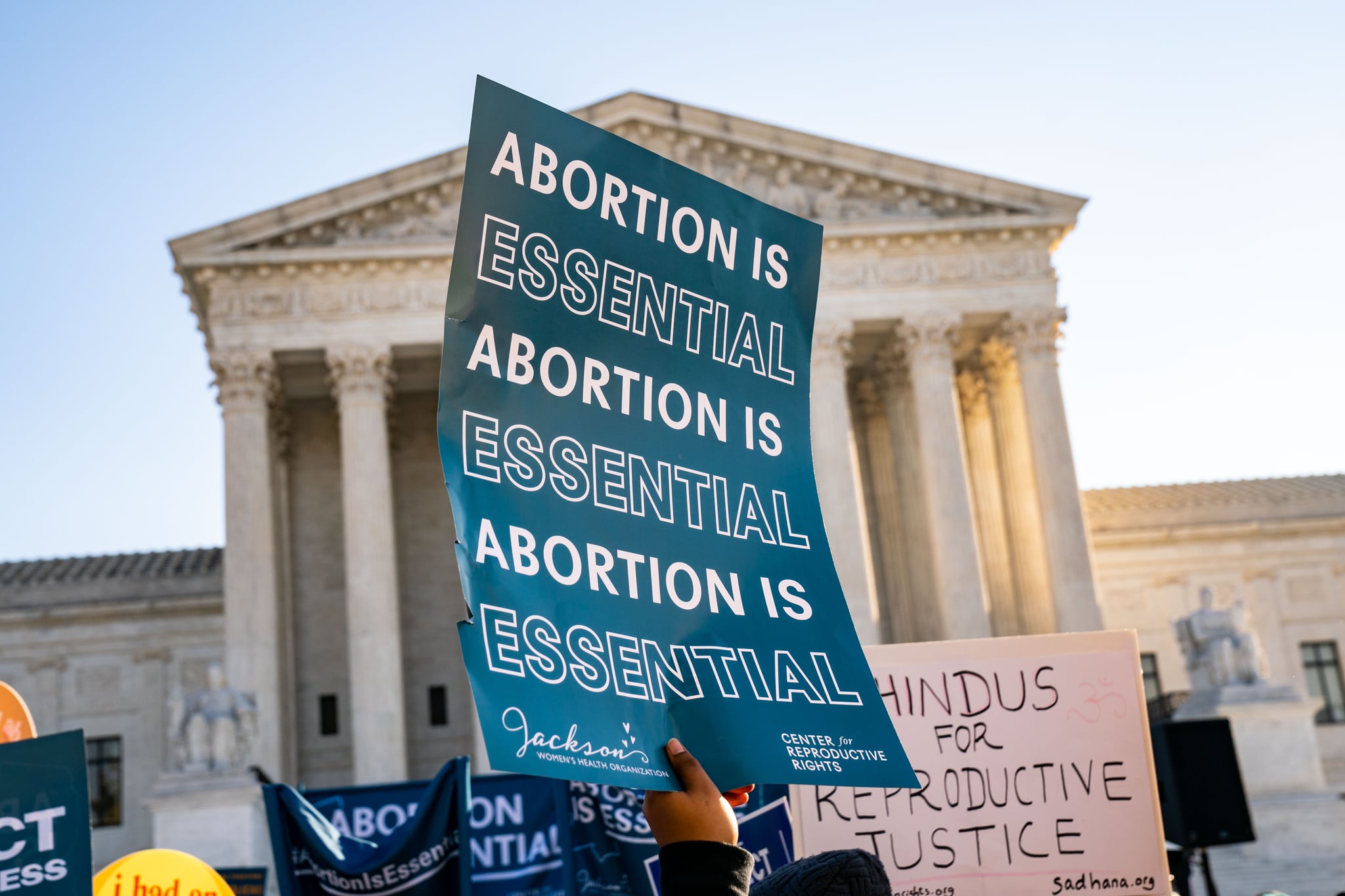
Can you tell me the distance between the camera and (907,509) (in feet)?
125

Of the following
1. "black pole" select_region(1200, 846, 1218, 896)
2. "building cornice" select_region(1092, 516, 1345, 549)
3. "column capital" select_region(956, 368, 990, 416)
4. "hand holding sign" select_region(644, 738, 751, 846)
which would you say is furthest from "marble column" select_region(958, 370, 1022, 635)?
"hand holding sign" select_region(644, 738, 751, 846)

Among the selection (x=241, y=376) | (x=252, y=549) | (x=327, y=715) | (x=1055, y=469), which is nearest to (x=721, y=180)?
(x=1055, y=469)

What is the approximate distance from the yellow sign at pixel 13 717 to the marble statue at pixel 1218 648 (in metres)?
23.1

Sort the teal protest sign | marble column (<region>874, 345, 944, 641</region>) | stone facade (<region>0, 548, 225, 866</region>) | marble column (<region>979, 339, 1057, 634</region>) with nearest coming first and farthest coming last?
the teal protest sign → marble column (<region>979, 339, 1057, 634</region>) → marble column (<region>874, 345, 944, 641</region>) → stone facade (<region>0, 548, 225, 866</region>)

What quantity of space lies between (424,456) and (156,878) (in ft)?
102

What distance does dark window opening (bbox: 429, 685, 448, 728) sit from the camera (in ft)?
124

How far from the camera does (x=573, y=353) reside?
138 inches

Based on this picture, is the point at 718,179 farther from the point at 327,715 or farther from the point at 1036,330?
the point at 327,715

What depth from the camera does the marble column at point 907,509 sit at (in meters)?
36.9

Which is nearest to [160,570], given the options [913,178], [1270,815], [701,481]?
[913,178]

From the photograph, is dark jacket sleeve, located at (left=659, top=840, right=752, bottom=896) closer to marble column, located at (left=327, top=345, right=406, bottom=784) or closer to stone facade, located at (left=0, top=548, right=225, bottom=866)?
marble column, located at (left=327, top=345, right=406, bottom=784)

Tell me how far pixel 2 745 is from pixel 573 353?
203 inches

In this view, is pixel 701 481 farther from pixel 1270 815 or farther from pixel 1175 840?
pixel 1270 815

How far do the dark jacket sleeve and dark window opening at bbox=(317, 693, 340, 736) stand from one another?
35.0 metres
